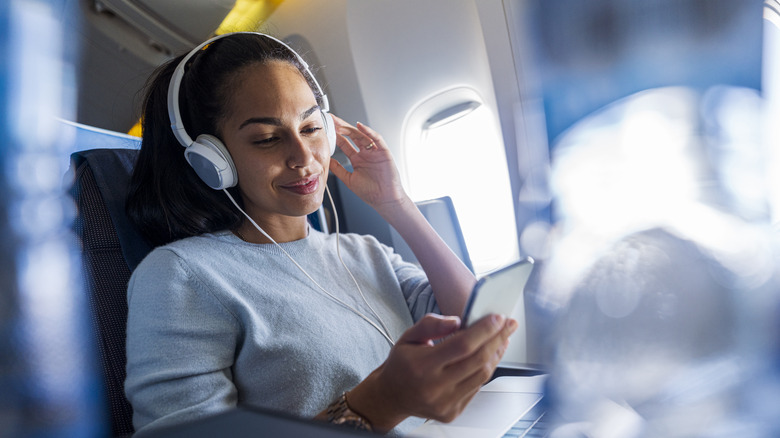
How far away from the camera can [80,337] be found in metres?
0.62

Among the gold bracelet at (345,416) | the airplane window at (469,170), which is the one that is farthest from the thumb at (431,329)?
the airplane window at (469,170)

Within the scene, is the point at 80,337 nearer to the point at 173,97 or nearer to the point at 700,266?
the point at 173,97

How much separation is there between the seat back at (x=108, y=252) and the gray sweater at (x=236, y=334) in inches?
4.5

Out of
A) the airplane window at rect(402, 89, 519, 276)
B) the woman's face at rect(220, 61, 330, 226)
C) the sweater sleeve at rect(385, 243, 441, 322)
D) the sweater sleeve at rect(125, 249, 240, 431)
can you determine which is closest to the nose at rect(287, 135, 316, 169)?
the woman's face at rect(220, 61, 330, 226)

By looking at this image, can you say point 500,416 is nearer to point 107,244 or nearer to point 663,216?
point 663,216

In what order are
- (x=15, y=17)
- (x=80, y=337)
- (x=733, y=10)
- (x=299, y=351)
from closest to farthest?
(x=15, y=17) < (x=80, y=337) < (x=299, y=351) < (x=733, y=10)

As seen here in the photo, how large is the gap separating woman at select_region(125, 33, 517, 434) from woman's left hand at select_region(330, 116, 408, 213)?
0.02 meters

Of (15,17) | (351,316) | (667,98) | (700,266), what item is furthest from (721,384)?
(15,17)

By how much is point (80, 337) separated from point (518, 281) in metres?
0.55

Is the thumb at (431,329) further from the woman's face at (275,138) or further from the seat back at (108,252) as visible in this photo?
the seat back at (108,252)

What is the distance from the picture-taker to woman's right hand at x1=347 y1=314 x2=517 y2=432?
0.61 metres

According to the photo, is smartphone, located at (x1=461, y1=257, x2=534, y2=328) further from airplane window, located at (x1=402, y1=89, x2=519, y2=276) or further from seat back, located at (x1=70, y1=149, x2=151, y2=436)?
airplane window, located at (x1=402, y1=89, x2=519, y2=276)

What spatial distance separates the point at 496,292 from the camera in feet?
1.96

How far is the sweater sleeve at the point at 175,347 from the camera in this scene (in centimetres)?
75
